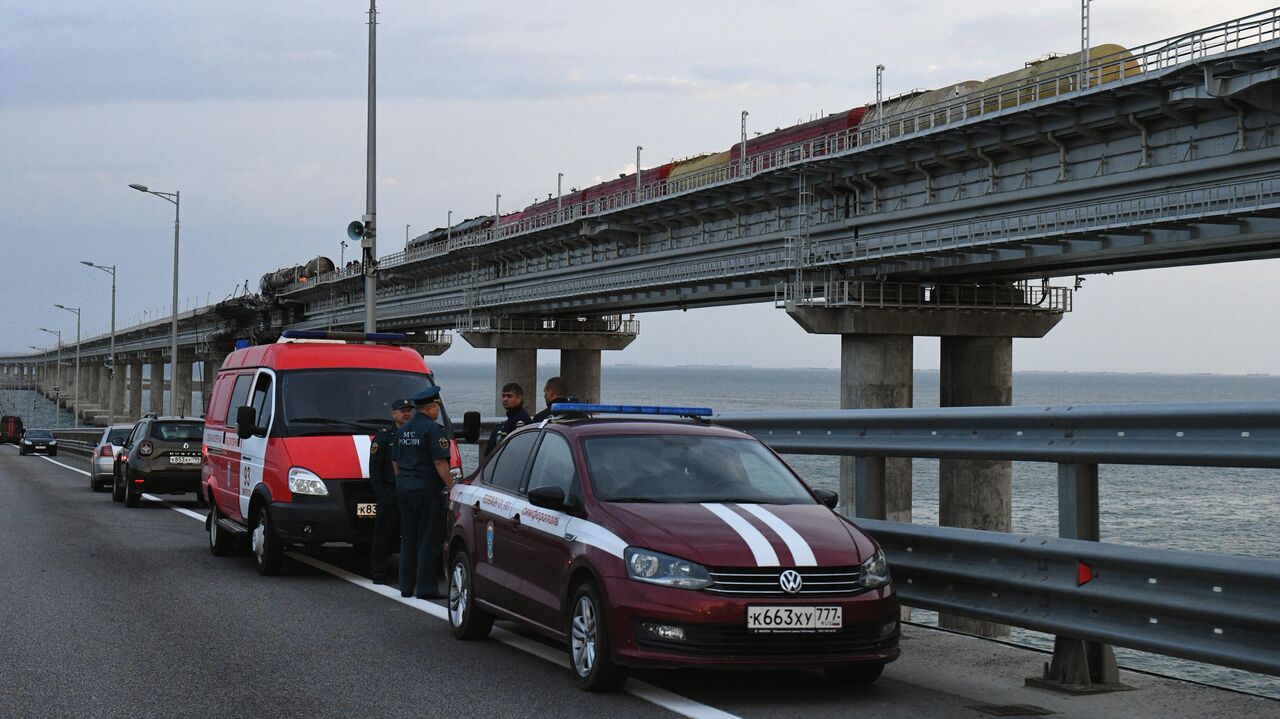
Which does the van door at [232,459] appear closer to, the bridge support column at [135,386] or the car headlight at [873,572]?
the car headlight at [873,572]

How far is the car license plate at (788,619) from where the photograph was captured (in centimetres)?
673

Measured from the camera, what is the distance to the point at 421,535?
1098 cm

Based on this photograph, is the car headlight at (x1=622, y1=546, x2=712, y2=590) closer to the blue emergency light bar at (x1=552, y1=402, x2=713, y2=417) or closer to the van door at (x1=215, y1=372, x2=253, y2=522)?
the blue emergency light bar at (x1=552, y1=402, x2=713, y2=417)

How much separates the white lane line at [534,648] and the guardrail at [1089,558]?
1686mm

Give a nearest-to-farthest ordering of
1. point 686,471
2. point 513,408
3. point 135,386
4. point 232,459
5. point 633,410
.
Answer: point 686,471, point 633,410, point 513,408, point 232,459, point 135,386

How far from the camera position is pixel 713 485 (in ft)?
26.1

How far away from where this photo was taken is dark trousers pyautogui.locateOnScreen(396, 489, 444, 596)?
10.9 m

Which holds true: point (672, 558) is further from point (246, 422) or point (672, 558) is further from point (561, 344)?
point (561, 344)

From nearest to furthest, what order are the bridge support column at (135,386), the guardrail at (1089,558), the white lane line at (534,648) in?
the guardrail at (1089,558) < the white lane line at (534,648) < the bridge support column at (135,386)

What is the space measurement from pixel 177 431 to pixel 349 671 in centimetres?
1823

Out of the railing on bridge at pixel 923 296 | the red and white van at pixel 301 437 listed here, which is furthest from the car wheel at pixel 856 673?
the railing on bridge at pixel 923 296

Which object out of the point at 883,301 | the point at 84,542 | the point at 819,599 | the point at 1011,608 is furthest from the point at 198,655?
the point at 883,301

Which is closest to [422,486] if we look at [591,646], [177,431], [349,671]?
[349,671]

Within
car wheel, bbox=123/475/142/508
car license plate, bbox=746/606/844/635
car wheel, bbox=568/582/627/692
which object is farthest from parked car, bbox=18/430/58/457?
car license plate, bbox=746/606/844/635
